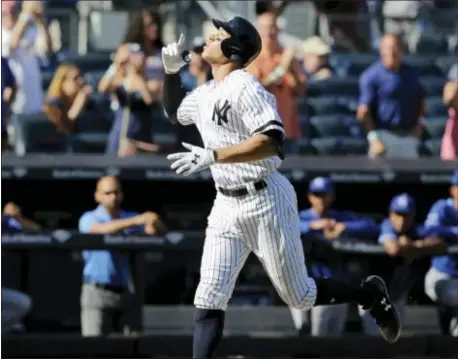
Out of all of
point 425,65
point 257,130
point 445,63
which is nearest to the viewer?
point 257,130

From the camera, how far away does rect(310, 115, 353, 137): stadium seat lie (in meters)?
9.33

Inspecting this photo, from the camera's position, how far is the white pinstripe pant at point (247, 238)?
548 cm

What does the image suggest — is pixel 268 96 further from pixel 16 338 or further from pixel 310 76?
pixel 310 76

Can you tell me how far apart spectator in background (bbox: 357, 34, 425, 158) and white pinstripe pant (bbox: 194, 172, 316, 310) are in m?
3.25

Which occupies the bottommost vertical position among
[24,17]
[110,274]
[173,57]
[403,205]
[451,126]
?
[110,274]

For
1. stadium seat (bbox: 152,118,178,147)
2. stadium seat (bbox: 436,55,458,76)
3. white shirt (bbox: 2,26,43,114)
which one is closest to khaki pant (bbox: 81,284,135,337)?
stadium seat (bbox: 152,118,178,147)

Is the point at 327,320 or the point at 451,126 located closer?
the point at 327,320

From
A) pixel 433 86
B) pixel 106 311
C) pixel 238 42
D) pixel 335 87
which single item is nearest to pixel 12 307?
pixel 106 311

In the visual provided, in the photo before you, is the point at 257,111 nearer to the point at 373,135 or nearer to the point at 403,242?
the point at 403,242

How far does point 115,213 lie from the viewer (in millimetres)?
7773

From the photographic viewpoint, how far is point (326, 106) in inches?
376

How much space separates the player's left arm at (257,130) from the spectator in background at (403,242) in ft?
8.32

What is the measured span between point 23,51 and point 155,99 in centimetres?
109

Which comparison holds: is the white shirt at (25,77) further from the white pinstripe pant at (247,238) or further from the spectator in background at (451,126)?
the white pinstripe pant at (247,238)
